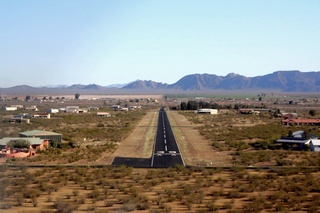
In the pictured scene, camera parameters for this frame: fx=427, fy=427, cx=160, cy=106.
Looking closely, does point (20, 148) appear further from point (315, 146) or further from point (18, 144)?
point (315, 146)

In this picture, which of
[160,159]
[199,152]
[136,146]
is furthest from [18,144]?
[199,152]

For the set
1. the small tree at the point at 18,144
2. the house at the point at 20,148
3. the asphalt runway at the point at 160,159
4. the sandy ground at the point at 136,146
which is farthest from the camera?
the small tree at the point at 18,144

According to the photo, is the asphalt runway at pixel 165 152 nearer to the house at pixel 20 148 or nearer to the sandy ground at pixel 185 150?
the sandy ground at pixel 185 150

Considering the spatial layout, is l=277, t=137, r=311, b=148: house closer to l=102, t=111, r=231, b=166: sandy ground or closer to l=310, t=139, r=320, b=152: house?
l=310, t=139, r=320, b=152: house

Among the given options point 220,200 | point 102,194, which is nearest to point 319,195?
point 220,200

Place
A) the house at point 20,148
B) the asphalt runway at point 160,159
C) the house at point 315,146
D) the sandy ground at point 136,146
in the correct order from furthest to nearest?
the house at point 315,146, the sandy ground at point 136,146, the house at point 20,148, the asphalt runway at point 160,159

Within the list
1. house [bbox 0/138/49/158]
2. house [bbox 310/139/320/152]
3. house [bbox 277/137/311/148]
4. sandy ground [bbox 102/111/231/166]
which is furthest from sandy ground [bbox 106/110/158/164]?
house [bbox 310/139/320/152]

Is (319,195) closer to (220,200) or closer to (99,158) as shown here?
(220,200)

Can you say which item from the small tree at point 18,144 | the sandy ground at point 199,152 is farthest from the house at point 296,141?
the small tree at point 18,144

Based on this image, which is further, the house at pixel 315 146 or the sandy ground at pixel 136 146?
the house at pixel 315 146
